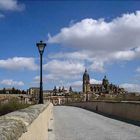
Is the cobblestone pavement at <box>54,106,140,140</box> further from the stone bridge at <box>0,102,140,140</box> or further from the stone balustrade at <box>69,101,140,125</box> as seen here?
the stone balustrade at <box>69,101,140,125</box>

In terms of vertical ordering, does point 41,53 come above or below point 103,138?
above

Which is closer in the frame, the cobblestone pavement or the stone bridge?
the stone bridge

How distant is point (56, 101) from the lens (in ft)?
525

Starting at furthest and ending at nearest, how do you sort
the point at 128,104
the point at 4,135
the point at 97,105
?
the point at 97,105, the point at 128,104, the point at 4,135

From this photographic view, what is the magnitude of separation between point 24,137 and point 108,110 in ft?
Result: 117

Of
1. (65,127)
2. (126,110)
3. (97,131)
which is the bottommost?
(97,131)

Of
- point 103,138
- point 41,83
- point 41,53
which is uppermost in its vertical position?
point 41,53

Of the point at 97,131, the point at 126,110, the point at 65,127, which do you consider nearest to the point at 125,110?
the point at 126,110

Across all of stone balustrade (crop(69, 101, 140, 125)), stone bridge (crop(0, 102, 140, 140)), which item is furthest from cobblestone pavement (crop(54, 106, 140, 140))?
stone balustrade (crop(69, 101, 140, 125))

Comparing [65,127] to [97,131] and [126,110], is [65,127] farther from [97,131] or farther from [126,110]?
[126,110]

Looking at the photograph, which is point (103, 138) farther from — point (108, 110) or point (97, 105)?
point (97, 105)

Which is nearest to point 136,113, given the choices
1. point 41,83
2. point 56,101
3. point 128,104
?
point 128,104

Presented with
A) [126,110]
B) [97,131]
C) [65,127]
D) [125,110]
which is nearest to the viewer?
[97,131]

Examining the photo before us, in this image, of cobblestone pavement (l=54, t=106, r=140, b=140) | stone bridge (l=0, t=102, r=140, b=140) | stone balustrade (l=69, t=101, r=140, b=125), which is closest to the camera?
stone bridge (l=0, t=102, r=140, b=140)
